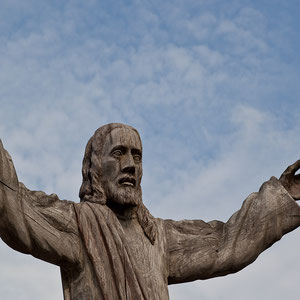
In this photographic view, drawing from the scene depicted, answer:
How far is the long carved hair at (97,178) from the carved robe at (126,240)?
9cm

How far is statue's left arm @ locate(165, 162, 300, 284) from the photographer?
909 cm

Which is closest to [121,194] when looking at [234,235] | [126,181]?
[126,181]

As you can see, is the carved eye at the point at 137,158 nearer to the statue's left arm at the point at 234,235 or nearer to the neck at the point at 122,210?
the neck at the point at 122,210

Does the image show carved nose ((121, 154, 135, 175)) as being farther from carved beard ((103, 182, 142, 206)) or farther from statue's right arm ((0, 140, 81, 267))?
statue's right arm ((0, 140, 81, 267))

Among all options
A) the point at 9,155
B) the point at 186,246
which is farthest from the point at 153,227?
the point at 9,155

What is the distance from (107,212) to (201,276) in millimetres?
1343

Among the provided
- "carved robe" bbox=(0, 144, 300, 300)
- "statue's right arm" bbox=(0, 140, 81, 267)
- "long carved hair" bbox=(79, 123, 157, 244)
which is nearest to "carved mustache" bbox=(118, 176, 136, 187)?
"long carved hair" bbox=(79, 123, 157, 244)

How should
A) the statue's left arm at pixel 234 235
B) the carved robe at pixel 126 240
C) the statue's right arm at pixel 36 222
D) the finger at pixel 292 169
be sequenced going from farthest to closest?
the finger at pixel 292 169
the statue's left arm at pixel 234 235
the carved robe at pixel 126 240
the statue's right arm at pixel 36 222

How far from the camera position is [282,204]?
30.7 feet

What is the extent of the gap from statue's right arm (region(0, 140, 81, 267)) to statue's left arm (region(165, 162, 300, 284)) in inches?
50.5

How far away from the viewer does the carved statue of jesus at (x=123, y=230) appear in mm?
8156

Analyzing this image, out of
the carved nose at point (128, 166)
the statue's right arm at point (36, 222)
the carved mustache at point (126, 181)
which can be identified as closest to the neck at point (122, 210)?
the carved mustache at point (126, 181)

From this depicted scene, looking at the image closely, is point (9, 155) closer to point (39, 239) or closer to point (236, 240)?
point (39, 239)

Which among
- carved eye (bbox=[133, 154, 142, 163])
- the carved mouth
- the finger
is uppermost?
carved eye (bbox=[133, 154, 142, 163])
